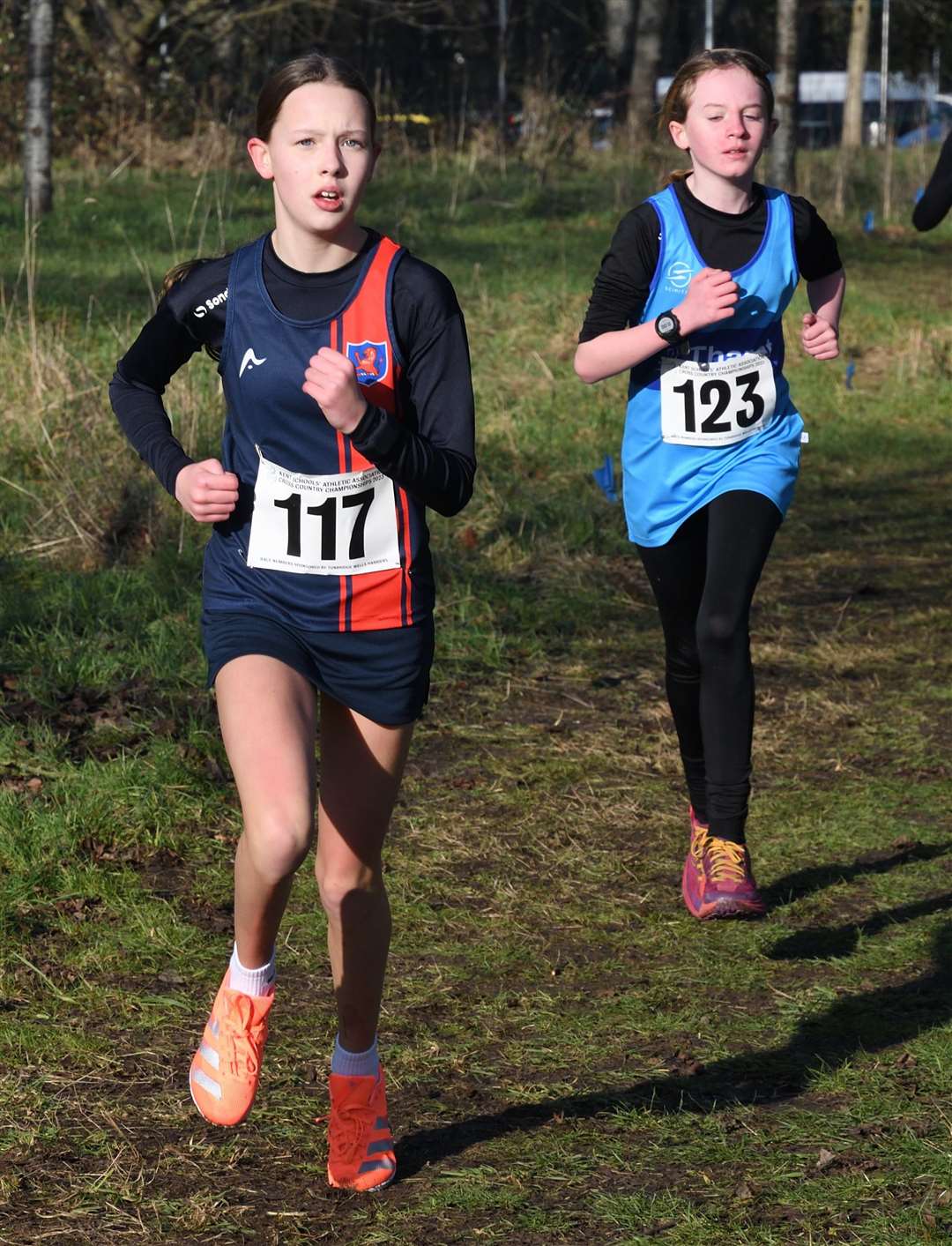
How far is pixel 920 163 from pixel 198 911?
17.3 meters

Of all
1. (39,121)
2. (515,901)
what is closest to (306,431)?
(515,901)

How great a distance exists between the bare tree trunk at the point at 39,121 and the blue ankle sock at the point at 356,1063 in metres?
12.3

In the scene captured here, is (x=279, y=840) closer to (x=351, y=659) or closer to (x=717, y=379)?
(x=351, y=659)

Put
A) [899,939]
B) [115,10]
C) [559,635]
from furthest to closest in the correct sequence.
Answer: [115,10] < [559,635] < [899,939]

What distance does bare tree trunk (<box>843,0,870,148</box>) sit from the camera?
28172 mm

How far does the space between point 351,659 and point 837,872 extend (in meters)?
2.45

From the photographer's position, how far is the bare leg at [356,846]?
131 inches

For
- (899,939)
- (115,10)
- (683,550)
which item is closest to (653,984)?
(899,939)

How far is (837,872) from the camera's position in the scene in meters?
5.29

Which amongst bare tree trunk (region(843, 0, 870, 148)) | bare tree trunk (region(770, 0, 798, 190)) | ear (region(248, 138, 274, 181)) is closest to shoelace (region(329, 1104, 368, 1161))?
ear (region(248, 138, 274, 181))

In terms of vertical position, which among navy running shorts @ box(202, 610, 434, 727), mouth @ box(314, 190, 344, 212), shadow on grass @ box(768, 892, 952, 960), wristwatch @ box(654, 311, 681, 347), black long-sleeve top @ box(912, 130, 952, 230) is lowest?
shadow on grass @ box(768, 892, 952, 960)

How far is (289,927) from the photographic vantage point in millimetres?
4871

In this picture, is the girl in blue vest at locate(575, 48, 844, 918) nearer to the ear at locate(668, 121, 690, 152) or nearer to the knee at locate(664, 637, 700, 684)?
the ear at locate(668, 121, 690, 152)

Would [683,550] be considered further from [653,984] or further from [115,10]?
[115,10]
